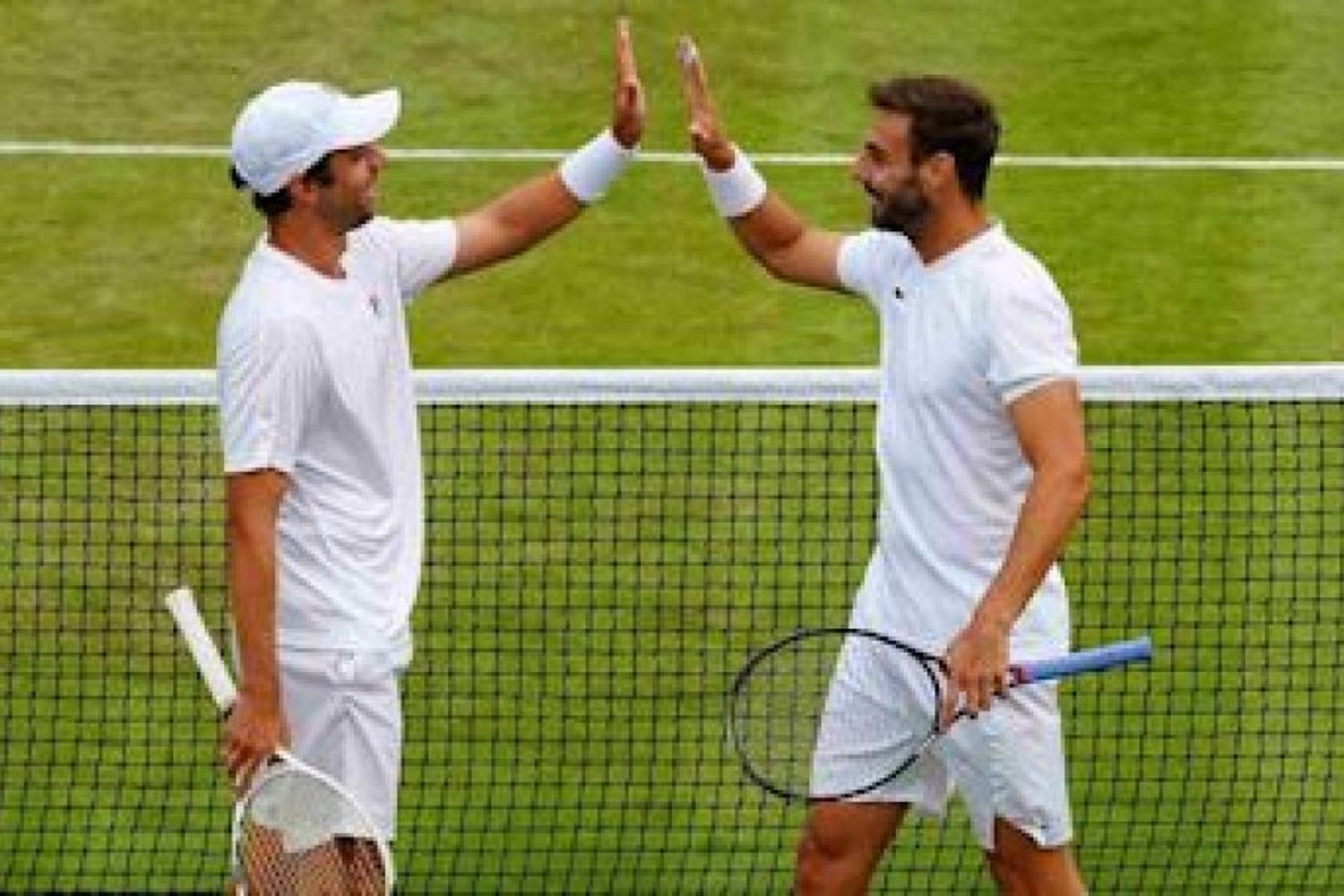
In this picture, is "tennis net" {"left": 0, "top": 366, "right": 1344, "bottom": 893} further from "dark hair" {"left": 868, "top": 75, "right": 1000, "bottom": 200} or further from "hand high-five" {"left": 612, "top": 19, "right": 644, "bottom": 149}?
"dark hair" {"left": 868, "top": 75, "right": 1000, "bottom": 200}

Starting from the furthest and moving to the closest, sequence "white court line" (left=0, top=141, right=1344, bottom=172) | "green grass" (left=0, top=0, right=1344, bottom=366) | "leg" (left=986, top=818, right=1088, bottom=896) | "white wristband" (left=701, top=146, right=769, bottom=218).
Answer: "white court line" (left=0, top=141, right=1344, bottom=172), "green grass" (left=0, top=0, right=1344, bottom=366), "white wristband" (left=701, top=146, right=769, bottom=218), "leg" (left=986, top=818, right=1088, bottom=896)

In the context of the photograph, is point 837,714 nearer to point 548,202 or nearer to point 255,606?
point 548,202

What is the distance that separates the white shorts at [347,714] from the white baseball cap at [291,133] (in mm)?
1089

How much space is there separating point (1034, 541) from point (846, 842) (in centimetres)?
112

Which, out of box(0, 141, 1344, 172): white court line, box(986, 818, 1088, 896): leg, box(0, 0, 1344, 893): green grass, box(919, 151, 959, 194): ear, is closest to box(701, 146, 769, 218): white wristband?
box(919, 151, 959, 194): ear

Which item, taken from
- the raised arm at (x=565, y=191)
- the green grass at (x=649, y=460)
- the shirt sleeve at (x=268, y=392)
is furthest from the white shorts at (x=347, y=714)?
the green grass at (x=649, y=460)

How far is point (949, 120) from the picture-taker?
1030 centimetres

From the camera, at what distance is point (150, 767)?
12.7m

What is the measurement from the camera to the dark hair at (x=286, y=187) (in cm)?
1005

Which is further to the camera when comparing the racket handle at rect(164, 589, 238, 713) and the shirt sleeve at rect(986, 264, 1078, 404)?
the shirt sleeve at rect(986, 264, 1078, 404)

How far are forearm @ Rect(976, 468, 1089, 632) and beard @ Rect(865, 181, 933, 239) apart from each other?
741 millimetres

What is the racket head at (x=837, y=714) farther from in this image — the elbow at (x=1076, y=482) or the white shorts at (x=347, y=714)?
the white shorts at (x=347, y=714)

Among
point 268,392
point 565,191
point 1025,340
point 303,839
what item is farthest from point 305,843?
point 1025,340

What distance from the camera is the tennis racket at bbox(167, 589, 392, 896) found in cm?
981
